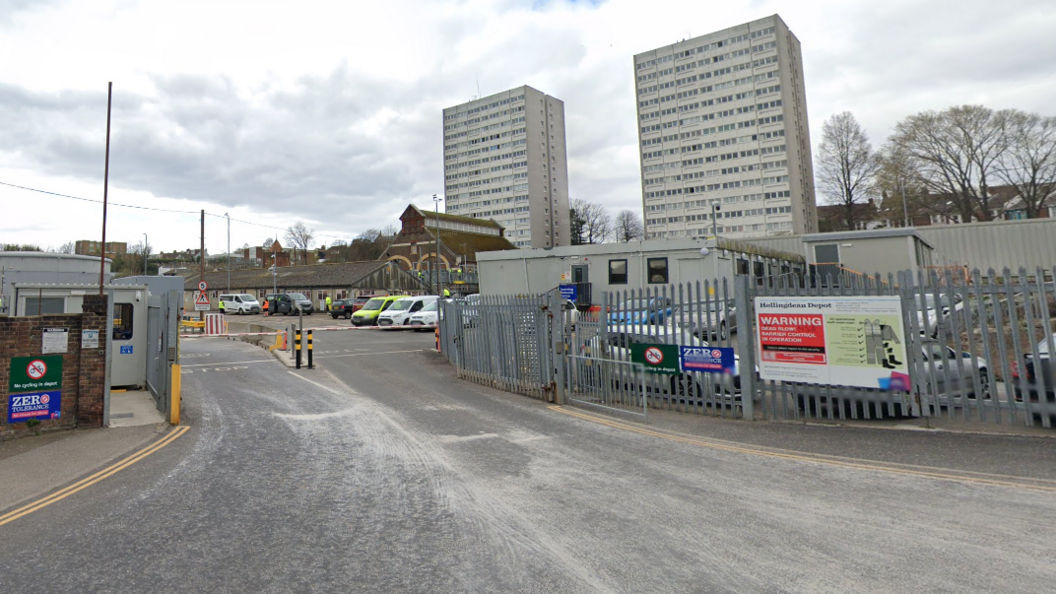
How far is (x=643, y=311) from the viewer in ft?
30.9

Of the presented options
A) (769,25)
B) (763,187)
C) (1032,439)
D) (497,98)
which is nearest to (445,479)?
(1032,439)

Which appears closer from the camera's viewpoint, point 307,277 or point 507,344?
point 507,344

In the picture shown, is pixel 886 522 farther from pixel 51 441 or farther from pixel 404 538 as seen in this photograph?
pixel 51 441

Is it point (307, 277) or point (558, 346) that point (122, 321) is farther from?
point (307, 277)

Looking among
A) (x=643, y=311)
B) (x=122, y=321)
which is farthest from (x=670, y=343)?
(x=122, y=321)

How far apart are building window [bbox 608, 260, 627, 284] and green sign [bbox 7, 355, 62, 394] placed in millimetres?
20329

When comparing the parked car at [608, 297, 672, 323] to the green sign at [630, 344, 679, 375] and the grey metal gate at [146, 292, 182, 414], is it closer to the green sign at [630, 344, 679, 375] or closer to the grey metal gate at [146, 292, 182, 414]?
the green sign at [630, 344, 679, 375]

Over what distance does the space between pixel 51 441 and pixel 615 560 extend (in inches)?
334

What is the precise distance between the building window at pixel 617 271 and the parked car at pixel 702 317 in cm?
1598

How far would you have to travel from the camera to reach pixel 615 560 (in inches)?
145

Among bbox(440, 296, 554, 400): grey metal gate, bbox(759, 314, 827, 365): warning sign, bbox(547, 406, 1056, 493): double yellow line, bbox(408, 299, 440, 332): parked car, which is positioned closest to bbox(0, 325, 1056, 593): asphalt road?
bbox(547, 406, 1056, 493): double yellow line

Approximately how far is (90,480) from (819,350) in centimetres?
910

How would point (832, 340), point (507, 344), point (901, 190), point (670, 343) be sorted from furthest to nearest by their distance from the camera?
point (901, 190), point (507, 344), point (670, 343), point (832, 340)

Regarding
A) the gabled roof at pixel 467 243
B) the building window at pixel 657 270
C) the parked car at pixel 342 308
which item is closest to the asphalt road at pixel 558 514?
the building window at pixel 657 270
